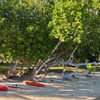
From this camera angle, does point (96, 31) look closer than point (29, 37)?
No

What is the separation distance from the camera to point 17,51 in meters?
15.6

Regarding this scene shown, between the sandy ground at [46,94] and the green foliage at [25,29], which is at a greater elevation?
the green foliage at [25,29]

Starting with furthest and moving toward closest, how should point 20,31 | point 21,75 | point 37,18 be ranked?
point 21,75 < point 37,18 < point 20,31

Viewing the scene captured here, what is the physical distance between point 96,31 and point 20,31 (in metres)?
8.55

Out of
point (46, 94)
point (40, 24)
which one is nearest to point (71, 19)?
point (40, 24)

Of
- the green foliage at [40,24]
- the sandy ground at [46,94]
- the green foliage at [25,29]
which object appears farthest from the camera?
the green foliage at [40,24]

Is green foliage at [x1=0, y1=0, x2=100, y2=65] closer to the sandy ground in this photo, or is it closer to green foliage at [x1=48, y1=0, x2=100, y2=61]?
green foliage at [x1=48, y1=0, x2=100, y2=61]

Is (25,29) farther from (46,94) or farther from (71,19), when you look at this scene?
(46,94)

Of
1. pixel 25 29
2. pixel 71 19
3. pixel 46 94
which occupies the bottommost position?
pixel 46 94

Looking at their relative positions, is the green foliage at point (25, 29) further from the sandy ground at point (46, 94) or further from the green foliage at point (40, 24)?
the sandy ground at point (46, 94)

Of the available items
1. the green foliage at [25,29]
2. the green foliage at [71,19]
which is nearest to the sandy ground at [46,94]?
the green foliage at [25,29]

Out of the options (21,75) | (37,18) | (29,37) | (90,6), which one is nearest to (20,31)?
(29,37)

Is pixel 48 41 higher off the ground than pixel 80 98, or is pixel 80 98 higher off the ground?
pixel 48 41

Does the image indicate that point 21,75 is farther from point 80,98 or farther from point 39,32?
point 80,98
